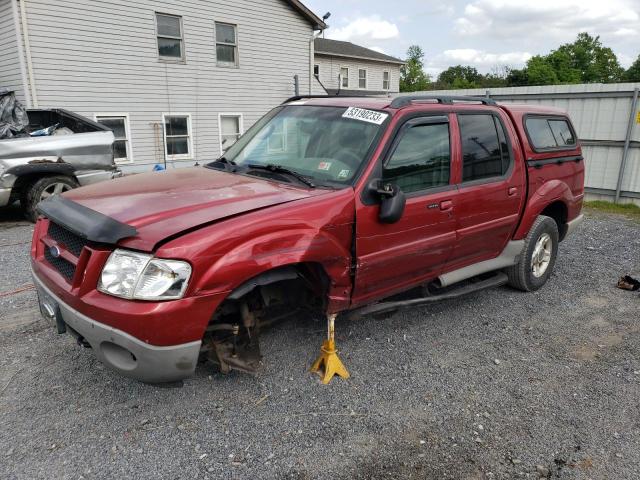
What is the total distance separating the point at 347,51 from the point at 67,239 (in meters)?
28.1

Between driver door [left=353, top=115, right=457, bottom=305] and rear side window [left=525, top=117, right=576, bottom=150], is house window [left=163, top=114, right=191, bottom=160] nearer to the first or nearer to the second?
rear side window [left=525, top=117, right=576, bottom=150]

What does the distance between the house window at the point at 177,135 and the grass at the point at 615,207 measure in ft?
33.6

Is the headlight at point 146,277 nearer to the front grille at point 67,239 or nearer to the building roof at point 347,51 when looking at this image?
the front grille at point 67,239

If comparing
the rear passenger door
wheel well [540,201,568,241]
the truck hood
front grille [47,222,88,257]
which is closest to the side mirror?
the truck hood

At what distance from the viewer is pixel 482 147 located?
4156mm

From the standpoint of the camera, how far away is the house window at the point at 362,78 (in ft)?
97.5

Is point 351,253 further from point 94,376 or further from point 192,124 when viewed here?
point 192,124

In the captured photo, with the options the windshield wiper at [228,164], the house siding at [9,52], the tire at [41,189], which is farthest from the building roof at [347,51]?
the windshield wiper at [228,164]

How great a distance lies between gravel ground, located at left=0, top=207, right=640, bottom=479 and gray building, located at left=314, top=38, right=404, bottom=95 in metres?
23.7

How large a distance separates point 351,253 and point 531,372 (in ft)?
5.47

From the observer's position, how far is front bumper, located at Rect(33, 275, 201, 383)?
251cm

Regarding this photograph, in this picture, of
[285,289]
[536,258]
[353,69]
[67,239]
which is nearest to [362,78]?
[353,69]

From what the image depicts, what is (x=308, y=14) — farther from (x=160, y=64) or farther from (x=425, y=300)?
(x=425, y=300)

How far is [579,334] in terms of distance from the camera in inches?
167
